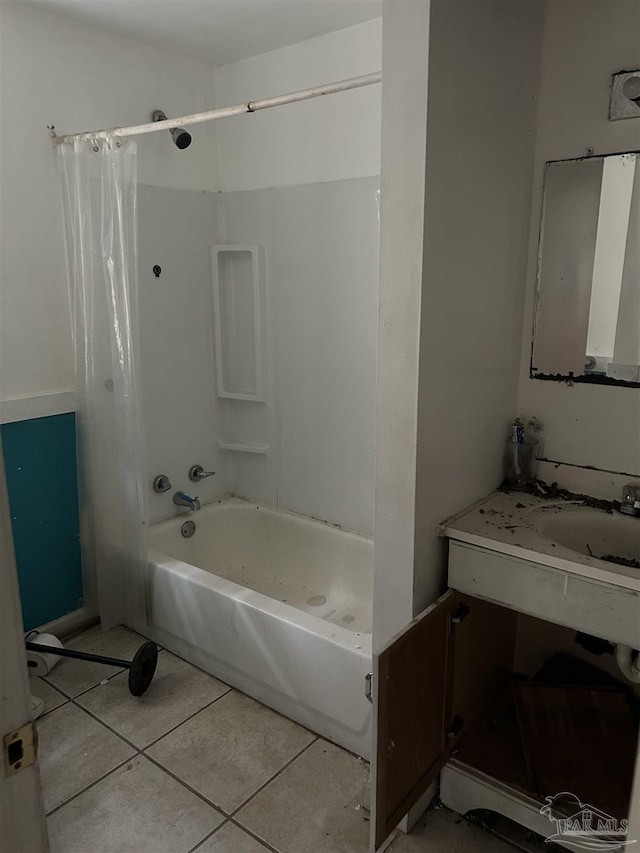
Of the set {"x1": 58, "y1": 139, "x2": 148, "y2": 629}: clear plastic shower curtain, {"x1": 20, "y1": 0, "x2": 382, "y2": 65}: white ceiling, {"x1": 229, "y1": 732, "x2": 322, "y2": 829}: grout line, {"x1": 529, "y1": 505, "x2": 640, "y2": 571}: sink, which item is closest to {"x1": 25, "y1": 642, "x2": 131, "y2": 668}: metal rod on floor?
{"x1": 58, "y1": 139, "x2": 148, "y2": 629}: clear plastic shower curtain

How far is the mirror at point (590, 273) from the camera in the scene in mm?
1683

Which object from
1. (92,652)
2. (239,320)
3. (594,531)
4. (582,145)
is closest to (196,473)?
(239,320)

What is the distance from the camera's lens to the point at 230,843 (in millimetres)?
1679

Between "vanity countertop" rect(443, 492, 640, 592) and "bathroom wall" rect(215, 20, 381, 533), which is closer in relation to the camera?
"vanity countertop" rect(443, 492, 640, 592)

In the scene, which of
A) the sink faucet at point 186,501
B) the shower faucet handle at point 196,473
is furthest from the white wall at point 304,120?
the sink faucet at point 186,501

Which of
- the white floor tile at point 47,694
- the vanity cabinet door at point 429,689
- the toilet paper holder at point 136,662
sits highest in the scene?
the vanity cabinet door at point 429,689

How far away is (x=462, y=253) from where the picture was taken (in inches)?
61.1

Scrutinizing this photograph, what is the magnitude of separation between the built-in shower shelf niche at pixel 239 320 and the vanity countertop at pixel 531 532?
141cm

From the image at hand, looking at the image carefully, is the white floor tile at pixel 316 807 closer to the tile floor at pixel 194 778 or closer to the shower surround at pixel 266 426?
the tile floor at pixel 194 778

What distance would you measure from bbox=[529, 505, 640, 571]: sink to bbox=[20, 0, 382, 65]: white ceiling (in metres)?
1.82

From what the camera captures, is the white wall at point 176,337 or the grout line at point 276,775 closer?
the grout line at point 276,775

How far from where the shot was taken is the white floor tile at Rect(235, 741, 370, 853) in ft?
5.55

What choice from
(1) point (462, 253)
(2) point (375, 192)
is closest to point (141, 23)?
(2) point (375, 192)

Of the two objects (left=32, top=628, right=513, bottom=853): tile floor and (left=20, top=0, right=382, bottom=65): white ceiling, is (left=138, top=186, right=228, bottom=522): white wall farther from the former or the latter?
(left=32, top=628, right=513, bottom=853): tile floor
